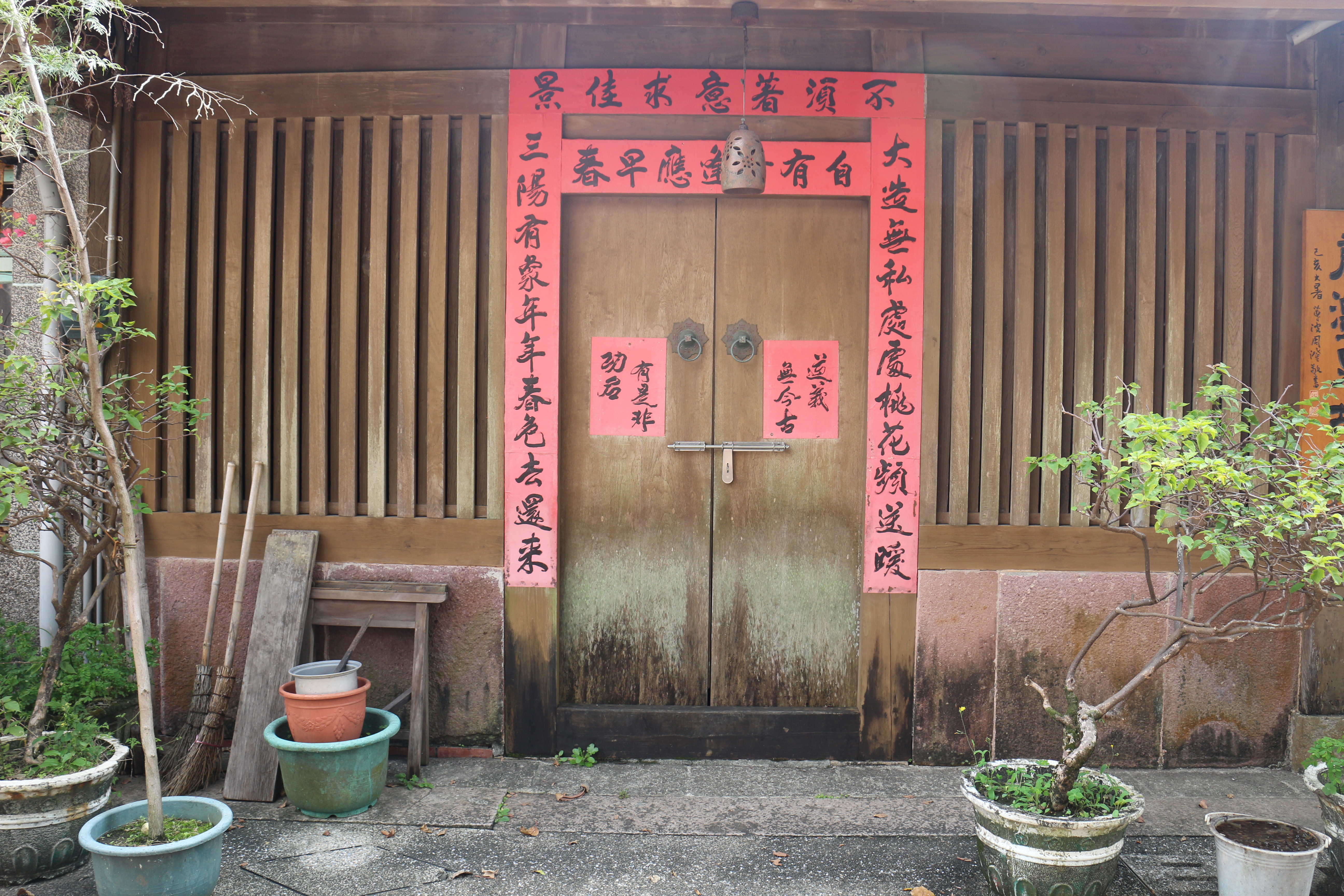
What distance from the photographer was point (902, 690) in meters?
4.69

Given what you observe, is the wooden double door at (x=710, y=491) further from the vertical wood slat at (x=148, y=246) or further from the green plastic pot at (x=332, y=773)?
the vertical wood slat at (x=148, y=246)

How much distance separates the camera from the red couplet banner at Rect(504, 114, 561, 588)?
Result: 4629 millimetres

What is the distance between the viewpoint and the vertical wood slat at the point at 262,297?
4770 mm

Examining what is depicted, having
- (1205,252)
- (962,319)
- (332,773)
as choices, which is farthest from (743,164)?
(332,773)

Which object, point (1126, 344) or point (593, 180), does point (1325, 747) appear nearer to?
point (1126, 344)

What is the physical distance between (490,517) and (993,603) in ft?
9.12

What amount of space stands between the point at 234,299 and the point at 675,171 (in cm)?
256

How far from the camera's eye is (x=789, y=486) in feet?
15.9

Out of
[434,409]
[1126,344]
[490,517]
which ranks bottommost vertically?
[490,517]

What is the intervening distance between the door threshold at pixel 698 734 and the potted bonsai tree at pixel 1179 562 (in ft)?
4.13

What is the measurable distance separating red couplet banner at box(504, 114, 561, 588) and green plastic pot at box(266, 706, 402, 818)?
→ 1.31 meters

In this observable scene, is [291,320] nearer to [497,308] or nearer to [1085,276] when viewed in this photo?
[497,308]

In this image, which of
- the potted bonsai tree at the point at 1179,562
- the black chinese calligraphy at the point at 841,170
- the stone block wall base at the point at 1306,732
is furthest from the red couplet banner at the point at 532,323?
the stone block wall base at the point at 1306,732

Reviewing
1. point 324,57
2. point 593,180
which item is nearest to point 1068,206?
point 593,180
